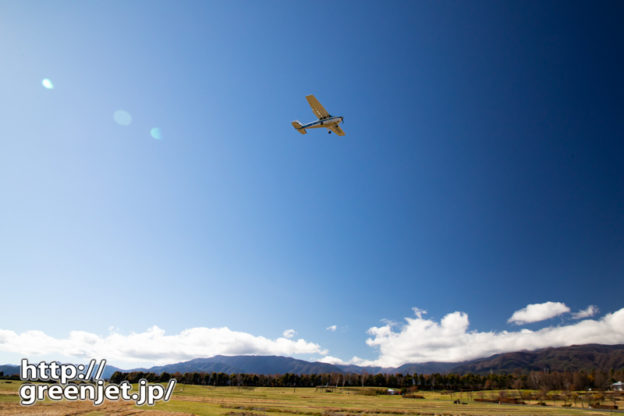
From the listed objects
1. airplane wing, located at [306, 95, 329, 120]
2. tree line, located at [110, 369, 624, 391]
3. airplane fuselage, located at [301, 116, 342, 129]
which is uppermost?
airplane wing, located at [306, 95, 329, 120]

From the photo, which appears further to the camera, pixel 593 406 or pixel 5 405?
pixel 593 406

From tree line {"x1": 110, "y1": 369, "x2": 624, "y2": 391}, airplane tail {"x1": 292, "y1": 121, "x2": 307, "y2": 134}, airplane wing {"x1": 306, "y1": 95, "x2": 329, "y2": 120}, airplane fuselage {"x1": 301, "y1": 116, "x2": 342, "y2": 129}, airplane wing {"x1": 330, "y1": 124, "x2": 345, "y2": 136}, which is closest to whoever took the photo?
airplane wing {"x1": 306, "y1": 95, "x2": 329, "y2": 120}

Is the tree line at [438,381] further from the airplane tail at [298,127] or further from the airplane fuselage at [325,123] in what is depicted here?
the airplane fuselage at [325,123]

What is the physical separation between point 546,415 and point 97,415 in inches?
3197

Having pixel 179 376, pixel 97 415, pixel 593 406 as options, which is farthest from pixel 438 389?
pixel 97 415

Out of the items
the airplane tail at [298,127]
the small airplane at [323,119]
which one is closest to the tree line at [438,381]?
the airplane tail at [298,127]

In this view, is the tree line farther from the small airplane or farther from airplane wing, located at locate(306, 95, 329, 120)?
airplane wing, located at locate(306, 95, 329, 120)

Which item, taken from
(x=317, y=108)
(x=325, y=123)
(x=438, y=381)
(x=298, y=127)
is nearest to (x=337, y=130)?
(x=325, y=123)

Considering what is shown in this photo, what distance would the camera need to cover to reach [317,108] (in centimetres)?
4750

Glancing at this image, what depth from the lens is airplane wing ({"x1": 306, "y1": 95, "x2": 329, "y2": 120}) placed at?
150 feet

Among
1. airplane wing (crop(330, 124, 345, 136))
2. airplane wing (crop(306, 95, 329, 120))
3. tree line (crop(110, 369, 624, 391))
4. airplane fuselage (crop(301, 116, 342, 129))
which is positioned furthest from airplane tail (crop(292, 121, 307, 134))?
tree line (crop(110, 369, 624, 391))

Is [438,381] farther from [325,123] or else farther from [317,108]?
[317,108]

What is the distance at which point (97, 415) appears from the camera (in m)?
44.2

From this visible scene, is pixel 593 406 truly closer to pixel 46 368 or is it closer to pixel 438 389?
pixel 438 389
